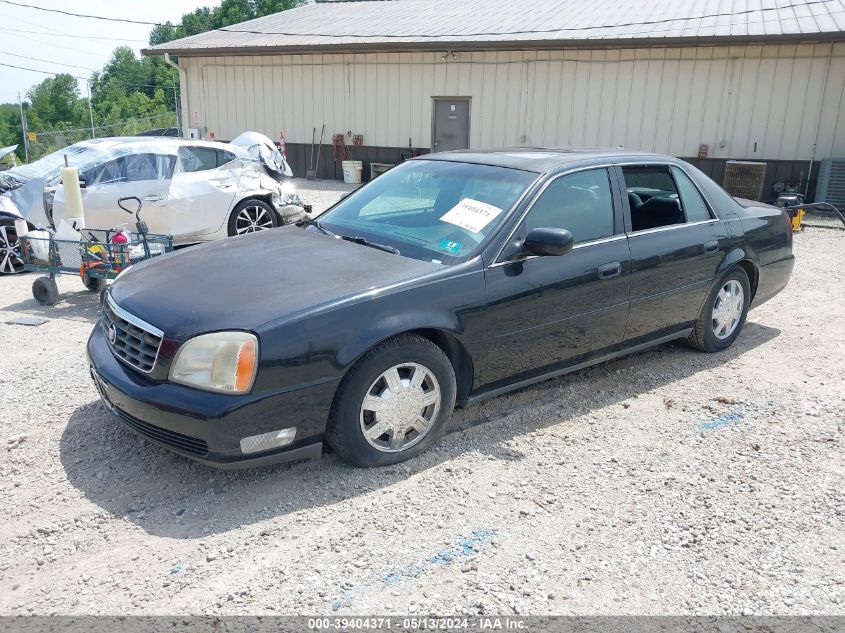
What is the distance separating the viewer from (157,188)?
795 centimetres

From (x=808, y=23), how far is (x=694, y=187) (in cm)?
1175

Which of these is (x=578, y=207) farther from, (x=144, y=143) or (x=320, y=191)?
(x=320, y=191)

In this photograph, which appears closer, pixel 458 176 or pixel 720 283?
pixel 458 176

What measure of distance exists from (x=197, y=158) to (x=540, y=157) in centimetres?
559

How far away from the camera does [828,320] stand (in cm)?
630

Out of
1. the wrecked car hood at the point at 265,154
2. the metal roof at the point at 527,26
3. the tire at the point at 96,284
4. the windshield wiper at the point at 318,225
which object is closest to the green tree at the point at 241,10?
the metal roof at the point at 527,26

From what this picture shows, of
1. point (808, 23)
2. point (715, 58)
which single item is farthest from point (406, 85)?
point (808, 23)

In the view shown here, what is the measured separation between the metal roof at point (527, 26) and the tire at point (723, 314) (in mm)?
10612

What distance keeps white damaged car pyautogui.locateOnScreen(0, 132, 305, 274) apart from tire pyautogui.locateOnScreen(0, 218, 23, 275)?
0.04ft

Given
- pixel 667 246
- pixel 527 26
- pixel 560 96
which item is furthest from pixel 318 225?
pixel 527 26

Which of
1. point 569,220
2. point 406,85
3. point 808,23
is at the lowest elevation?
point 569,220

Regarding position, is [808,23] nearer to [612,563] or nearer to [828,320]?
[828,320]

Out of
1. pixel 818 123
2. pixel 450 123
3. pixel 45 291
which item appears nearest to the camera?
pixel 45 291

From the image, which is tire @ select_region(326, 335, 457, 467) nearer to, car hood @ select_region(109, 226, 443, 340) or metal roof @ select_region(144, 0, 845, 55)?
car hood @ select_region(109, 226, 443, 340)
